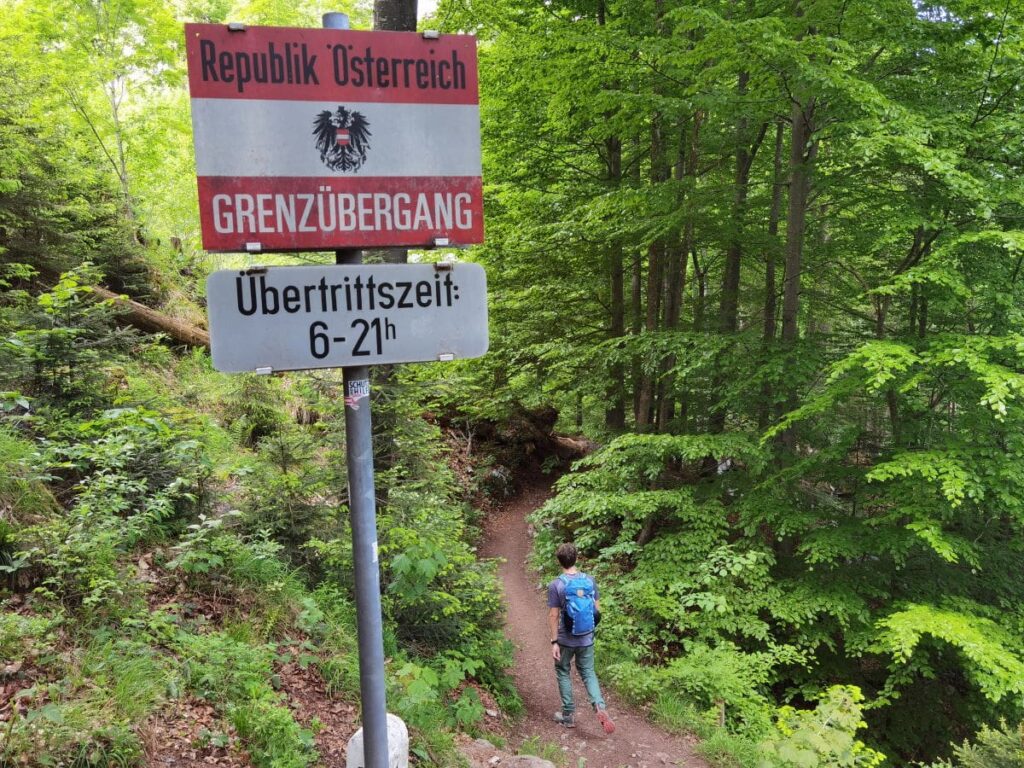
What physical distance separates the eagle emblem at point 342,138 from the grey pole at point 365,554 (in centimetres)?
29

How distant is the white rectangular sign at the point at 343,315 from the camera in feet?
6.04

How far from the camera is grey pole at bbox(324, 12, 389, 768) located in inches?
79.6

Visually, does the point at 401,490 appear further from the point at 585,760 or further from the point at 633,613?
the point at 633,613

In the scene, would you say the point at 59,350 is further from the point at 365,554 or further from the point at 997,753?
the point at 997,753

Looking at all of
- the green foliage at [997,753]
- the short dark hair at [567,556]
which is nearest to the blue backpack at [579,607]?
the short dark hair at [567,556]

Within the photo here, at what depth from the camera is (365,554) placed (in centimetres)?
203

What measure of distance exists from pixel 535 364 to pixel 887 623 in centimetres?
803

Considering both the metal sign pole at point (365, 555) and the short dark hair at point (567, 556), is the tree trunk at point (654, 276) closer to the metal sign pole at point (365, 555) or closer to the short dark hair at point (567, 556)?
the short dark hair at point (567, 556)

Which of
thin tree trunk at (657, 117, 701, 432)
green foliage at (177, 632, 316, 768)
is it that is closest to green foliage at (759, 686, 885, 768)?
green foliage at (177, 632, 316, 768)

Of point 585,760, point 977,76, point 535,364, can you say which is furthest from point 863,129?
point 535,364

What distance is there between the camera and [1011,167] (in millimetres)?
6086

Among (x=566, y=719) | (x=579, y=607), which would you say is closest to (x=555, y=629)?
(x=579, y=607)

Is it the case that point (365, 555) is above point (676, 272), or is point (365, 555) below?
below

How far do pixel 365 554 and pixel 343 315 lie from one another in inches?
33.5
